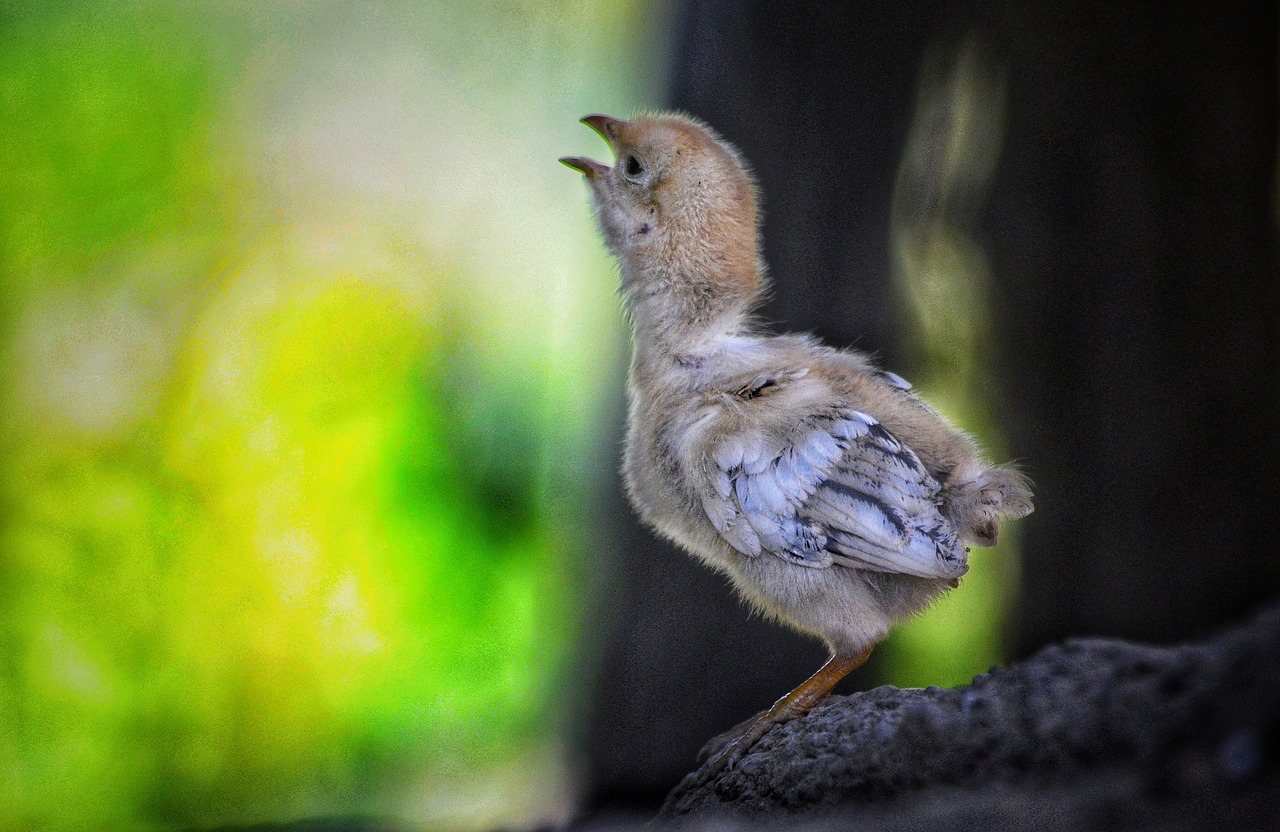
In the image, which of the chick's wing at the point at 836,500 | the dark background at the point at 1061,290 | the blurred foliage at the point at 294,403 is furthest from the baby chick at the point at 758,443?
the blurred foliage at the point at 294,403

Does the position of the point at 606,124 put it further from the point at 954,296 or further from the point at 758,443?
the point at 954,296

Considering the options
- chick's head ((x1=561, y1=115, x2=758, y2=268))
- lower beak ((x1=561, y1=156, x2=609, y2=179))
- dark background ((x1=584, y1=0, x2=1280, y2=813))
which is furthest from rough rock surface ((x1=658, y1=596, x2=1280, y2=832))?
lower beak ((x1=561, y1=156, x2=609, y2=179))

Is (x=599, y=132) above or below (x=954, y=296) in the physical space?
above

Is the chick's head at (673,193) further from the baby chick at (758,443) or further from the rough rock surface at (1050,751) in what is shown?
the rough rock surface at (1050,751)

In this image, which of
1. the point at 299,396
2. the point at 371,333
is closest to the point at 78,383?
the point at 299,396

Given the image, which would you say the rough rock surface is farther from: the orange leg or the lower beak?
the lower beak

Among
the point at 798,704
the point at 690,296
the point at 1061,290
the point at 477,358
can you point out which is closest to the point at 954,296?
the point at 1061,290
